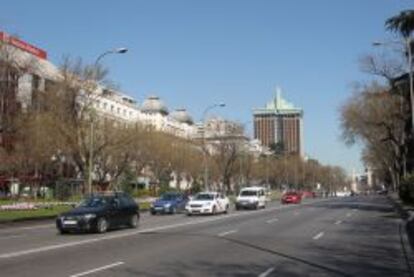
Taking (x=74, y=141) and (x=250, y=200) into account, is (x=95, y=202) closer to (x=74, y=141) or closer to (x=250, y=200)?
(x=250, y=200)

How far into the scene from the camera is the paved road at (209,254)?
15.0 meters

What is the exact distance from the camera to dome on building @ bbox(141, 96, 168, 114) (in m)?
156

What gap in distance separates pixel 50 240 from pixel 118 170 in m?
56.1

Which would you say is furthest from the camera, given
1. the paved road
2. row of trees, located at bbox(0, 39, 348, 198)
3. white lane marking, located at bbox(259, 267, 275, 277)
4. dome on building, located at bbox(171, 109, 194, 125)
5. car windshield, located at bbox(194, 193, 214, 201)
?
dome on building, located at bbox(171, 109, 194, 125)

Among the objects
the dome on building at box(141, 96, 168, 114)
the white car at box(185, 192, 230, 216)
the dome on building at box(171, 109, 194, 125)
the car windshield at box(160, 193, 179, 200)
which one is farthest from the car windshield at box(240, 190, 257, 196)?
the dome on building at box(171, 109, 194, 125)

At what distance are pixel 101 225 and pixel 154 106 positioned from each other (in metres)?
130

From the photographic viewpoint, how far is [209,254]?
733 inches

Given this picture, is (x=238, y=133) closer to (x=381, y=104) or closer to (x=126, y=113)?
(x=126, y=113)

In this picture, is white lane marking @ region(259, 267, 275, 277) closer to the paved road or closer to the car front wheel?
the paved road

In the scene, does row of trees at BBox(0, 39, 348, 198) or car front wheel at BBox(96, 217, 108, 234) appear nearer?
car front wheel at BBox(96, 217, 108, 234)

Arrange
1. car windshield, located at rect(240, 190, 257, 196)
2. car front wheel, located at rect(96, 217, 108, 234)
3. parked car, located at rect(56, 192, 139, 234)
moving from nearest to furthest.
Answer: parked car, located at rect(56, 192, 139, 234), car front wheel, located at rect(96, 217, 108, 234), car windshield, located at rect(240, 190, 257, 196)

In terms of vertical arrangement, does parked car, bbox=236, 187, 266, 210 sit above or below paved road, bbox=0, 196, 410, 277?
above

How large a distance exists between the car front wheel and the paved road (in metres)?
0.90

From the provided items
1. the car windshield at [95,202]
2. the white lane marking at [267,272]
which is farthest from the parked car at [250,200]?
the white lane marking at [267,272]
